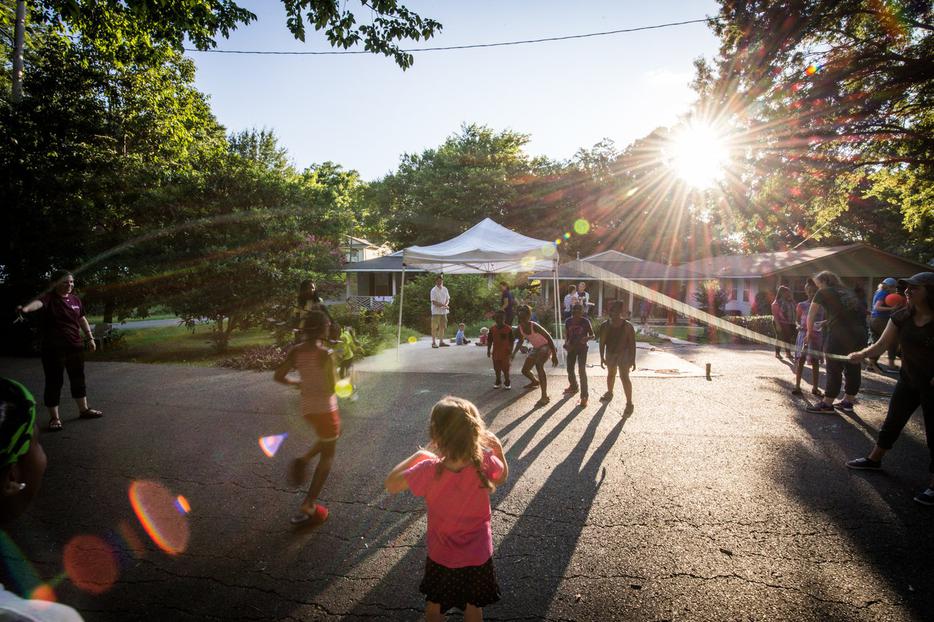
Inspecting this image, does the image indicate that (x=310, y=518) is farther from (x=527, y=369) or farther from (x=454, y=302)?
(x=454, y=302)

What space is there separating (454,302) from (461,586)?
19103 mm

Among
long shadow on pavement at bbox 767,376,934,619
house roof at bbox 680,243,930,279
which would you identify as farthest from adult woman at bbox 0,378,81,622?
house roof at bbox 680,243,930,279

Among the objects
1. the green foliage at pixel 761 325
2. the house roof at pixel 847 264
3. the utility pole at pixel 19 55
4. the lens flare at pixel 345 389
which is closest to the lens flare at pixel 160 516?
the lens flare at pixel 345 389

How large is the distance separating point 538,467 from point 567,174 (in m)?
33.4

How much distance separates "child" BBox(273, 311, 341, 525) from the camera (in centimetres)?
362

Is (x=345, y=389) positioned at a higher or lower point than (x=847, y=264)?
lower

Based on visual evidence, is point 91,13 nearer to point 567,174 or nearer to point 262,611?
point 262,611

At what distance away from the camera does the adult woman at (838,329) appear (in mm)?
6430

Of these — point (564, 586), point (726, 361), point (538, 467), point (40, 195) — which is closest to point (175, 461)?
point (538, 467)

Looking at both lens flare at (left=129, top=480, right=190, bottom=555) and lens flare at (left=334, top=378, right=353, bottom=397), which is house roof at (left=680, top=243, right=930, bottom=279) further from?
lens flare at (left=129, top=480, right=190, bottom=555)

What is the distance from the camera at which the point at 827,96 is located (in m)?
13.6

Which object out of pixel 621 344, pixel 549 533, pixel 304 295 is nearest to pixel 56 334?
pixel 304 295

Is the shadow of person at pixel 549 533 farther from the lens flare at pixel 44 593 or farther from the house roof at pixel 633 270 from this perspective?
the house roof at pixel 633 270

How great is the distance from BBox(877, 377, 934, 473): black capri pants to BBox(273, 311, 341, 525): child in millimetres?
4887
